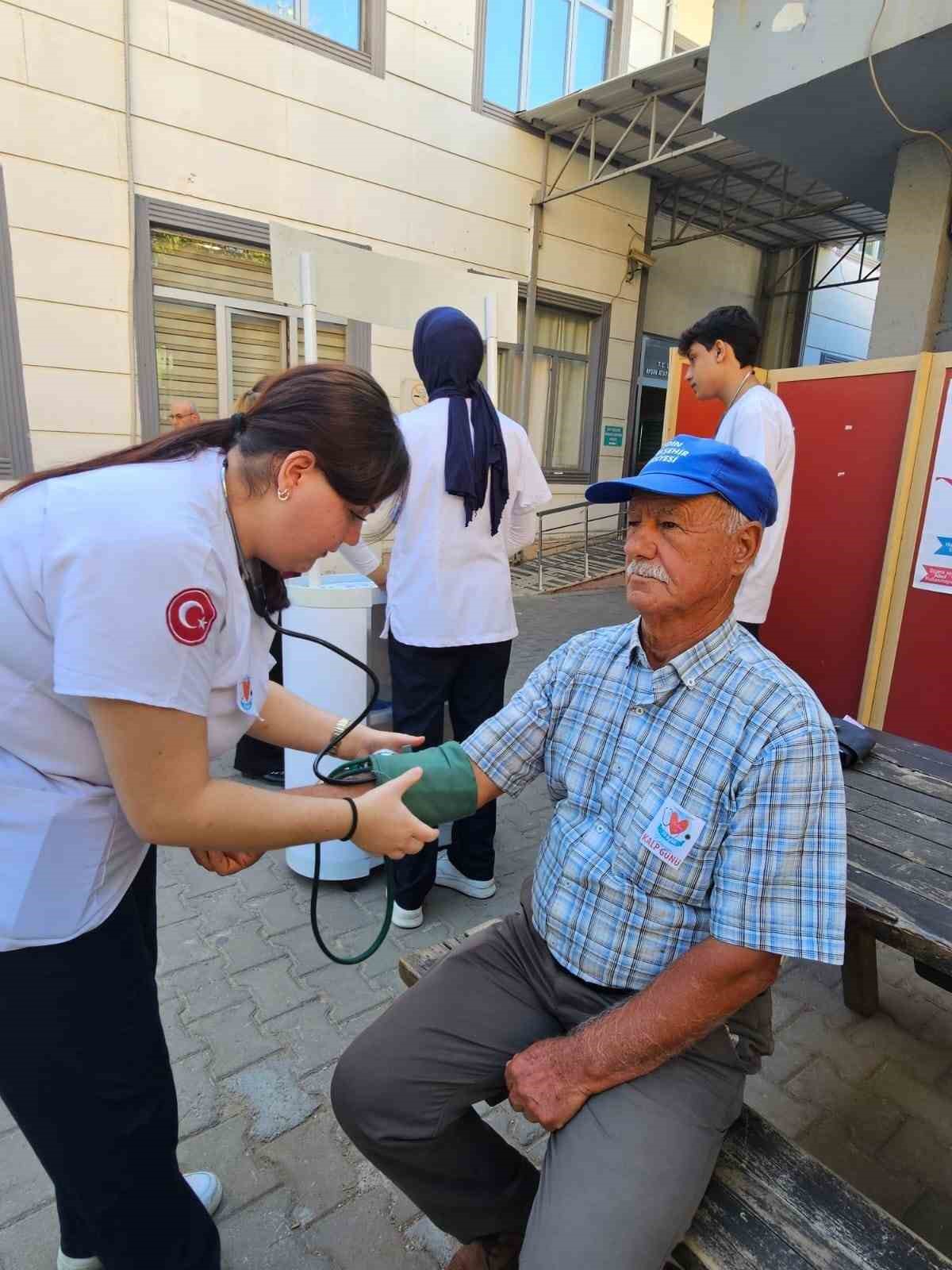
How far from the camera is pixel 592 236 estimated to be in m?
9.66

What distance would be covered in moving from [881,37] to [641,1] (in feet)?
23.6

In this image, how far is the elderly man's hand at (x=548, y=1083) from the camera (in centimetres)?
127

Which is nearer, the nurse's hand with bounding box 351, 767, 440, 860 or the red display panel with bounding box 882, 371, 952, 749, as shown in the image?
the nurse's hand with bounding box 351, 767, 440, 860

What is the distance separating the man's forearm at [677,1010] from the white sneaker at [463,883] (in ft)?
5.33

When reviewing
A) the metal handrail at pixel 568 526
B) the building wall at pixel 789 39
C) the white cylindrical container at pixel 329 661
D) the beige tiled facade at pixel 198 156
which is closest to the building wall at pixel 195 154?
the beige tiled facade at pixel 198 156

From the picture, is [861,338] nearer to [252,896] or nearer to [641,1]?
[641,1]

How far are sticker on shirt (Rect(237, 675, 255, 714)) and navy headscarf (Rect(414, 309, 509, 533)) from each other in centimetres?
136

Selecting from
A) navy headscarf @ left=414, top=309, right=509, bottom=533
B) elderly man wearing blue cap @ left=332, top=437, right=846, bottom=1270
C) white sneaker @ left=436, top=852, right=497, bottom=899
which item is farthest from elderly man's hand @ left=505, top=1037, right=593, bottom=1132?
navy headscarf @ left=414, top=309, right=509, bottom=533

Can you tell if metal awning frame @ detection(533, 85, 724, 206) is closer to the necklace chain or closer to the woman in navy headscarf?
the necklace chain

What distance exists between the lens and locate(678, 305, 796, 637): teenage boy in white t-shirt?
2.87 metres

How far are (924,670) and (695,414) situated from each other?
3.07 meters

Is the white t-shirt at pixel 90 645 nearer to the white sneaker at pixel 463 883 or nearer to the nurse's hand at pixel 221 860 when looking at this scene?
the nurse's hand at pixel 221 860

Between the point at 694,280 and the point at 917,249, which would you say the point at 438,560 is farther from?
the point at 694,280

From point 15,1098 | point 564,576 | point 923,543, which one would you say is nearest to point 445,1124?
point 15,1098
